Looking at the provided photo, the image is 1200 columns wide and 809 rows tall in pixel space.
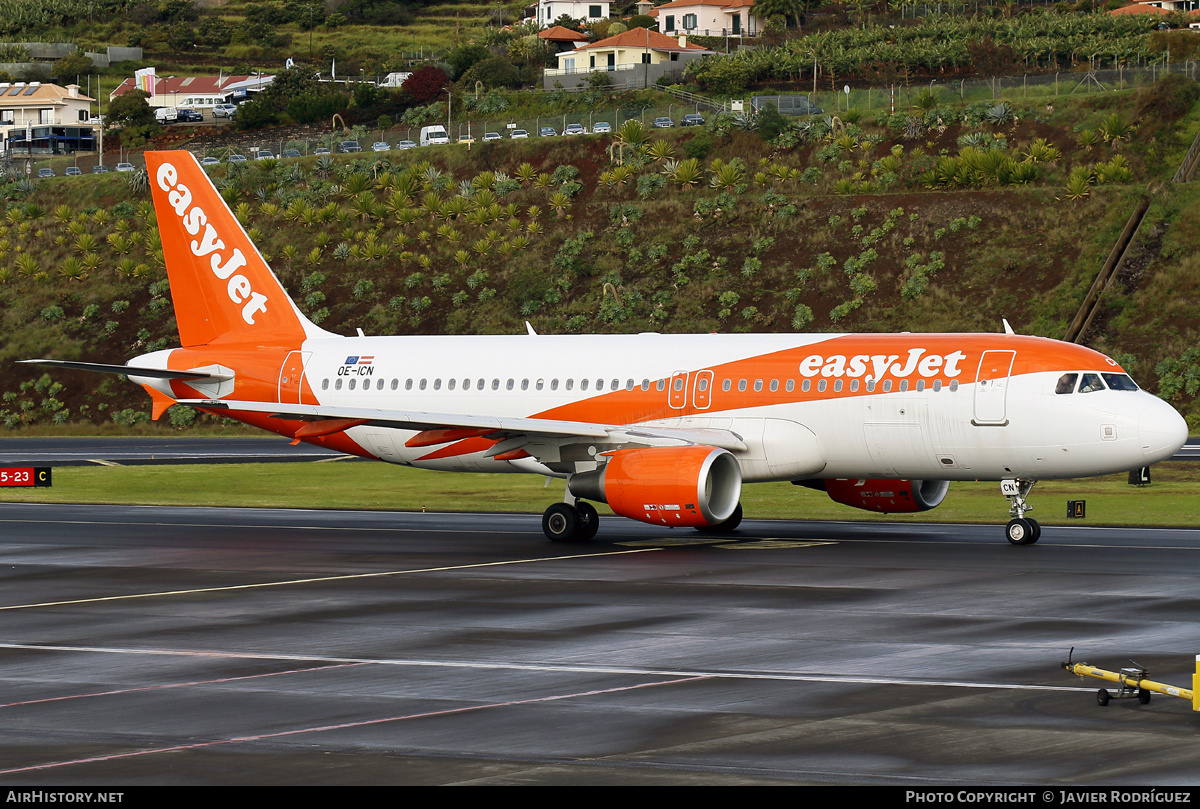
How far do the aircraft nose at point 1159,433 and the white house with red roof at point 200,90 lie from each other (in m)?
141

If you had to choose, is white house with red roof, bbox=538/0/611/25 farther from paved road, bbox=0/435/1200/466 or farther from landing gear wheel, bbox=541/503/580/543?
landing gear wheel, bbox=541/503/580/543

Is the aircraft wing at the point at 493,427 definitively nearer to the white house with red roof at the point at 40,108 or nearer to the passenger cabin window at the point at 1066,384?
the passenger cabin window at the point at 1066,384

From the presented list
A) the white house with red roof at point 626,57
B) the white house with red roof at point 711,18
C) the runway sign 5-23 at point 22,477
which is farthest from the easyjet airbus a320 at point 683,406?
the white house with red roof at point 711,18

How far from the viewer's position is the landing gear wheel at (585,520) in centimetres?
3256

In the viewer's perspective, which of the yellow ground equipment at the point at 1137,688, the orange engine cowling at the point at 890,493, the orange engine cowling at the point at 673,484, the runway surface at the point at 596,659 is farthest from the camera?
the orange engine cowling at the point at 890,493

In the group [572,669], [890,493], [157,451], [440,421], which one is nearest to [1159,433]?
[890,493]

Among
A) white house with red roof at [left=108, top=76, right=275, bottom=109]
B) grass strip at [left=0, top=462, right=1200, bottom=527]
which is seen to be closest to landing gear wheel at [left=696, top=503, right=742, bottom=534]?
grass strip at [left=0, top=462, right=1200, bottom=527]

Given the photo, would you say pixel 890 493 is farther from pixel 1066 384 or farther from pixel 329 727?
pixel 329 727

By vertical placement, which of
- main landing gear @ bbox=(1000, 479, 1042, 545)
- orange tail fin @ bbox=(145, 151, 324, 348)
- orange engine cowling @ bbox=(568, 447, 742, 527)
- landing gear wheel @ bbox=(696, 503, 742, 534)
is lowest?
landing gear wheel @ bbox=(696, 503, 742, 534)

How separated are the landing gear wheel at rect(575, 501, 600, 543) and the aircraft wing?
1.70 metres

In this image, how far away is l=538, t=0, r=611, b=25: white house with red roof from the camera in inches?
7505

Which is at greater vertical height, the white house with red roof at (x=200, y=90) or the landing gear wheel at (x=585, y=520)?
the white house with red roof at (x=200, y=90)

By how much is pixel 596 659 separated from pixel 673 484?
11189mm

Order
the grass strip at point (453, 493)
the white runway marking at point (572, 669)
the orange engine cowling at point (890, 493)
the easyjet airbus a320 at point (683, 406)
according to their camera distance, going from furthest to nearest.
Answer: the grass strip at point (453, 493) → the orange engine cowling at point (890, 493) → the easyjet airbus a320 at point (683, 406) → the white runway marking at point (572, 669)
